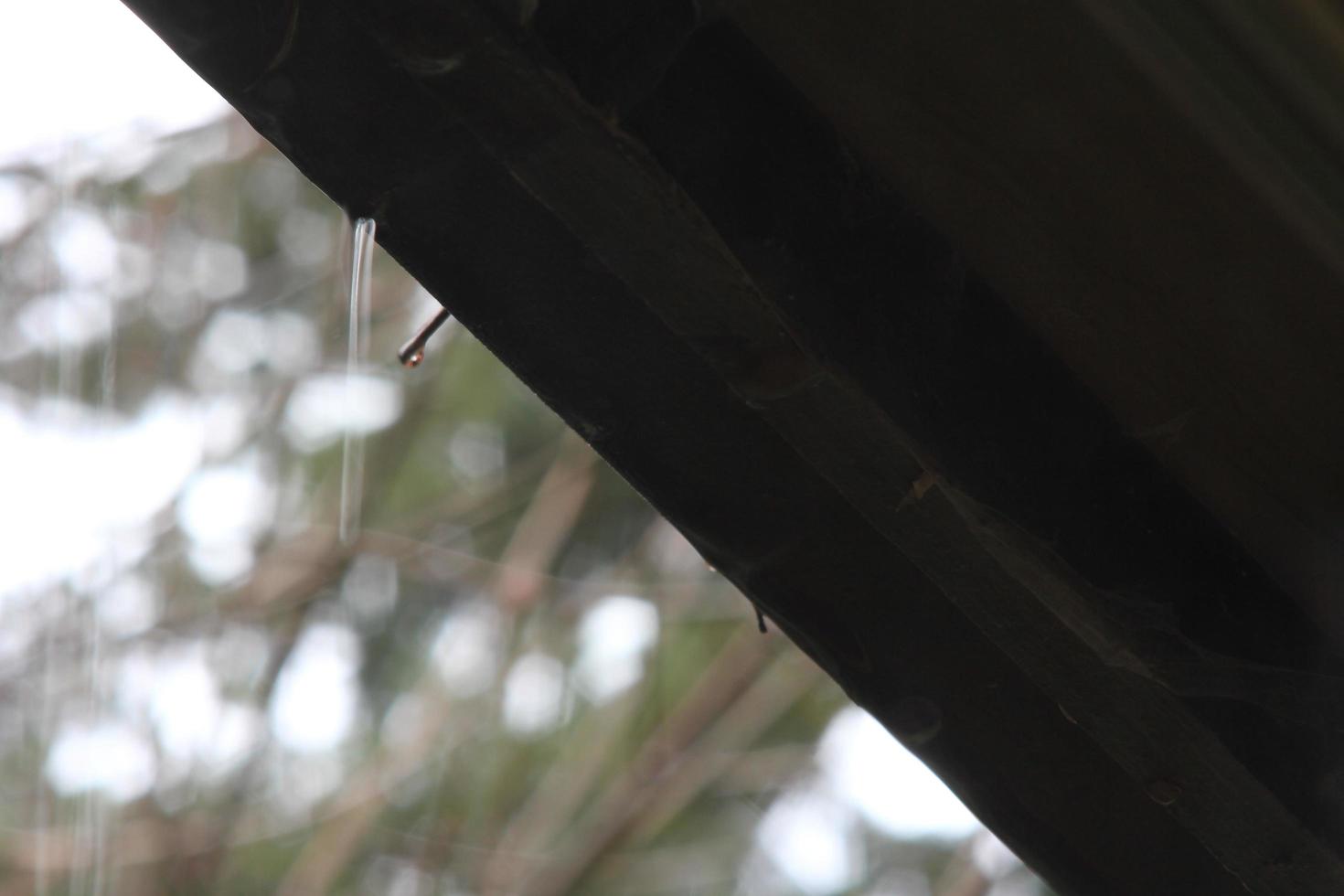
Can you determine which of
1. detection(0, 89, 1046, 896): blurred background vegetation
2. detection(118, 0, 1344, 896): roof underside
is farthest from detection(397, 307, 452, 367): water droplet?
detection(0, 89, 1046, 896): blurred background vegetation

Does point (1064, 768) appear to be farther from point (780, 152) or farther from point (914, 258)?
point (780, 152)

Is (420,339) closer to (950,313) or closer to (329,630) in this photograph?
(950,313)

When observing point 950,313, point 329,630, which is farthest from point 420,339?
point 329,630

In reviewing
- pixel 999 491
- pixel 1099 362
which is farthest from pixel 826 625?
pixel 1099 362

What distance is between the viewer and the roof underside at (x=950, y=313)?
93 centimetres

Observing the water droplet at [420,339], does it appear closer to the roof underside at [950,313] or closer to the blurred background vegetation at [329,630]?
the roof underside at [950,313]

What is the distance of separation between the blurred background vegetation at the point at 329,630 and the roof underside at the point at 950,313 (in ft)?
17.7

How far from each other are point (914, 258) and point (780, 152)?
135 mm

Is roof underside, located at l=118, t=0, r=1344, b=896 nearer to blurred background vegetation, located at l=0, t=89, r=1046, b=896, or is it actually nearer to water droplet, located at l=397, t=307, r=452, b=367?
water droplet, located at l=397, t=307, r=452, b=367

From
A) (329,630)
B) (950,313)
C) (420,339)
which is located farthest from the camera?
(329,630)

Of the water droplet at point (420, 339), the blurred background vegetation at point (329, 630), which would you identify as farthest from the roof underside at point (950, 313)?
the blurred background vegetation at point (329, 630)

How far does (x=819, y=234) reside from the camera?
1053 millimetres

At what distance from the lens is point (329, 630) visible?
7.40 metres

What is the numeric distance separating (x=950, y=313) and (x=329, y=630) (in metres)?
6.71
